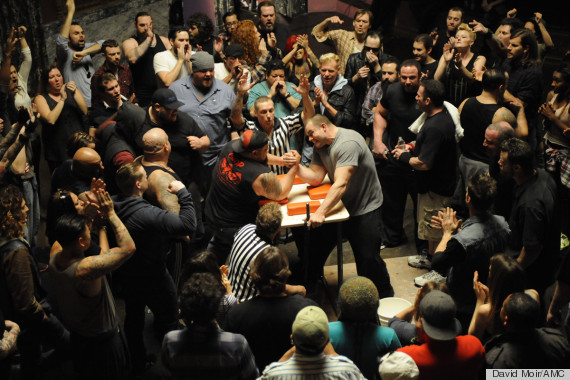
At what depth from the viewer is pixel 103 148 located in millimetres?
5520

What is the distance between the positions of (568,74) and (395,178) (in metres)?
1.91

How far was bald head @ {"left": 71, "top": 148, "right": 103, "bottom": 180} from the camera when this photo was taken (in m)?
4.70

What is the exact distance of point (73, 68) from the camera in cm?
727

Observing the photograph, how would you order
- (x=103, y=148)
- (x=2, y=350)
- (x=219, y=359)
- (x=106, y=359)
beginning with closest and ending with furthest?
1. (x=219, y=359)
2. (x=2, y=350)
3. (x=106, y=359)
4. (x=103, y=148)

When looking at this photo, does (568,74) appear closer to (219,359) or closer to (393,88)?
(393,88)

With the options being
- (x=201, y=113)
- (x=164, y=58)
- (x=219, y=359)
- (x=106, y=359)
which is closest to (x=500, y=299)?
(x=219, y=359)

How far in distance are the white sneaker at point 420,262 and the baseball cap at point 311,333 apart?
3.08 metres

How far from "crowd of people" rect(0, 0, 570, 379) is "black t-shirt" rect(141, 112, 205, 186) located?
0.07 ft

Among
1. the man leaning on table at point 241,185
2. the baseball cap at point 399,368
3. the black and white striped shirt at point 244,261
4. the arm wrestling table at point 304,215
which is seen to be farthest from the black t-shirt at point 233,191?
the baseball cap at point 399,368

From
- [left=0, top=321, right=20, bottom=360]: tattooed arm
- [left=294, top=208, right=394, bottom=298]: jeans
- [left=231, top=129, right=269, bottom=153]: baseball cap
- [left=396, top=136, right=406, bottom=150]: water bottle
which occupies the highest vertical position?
[left=231, top=129, right=269, bottom=153]: baseball cap

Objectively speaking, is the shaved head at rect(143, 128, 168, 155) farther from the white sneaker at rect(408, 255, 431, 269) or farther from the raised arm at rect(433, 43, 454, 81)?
the raised arm at rect(433, 43, 454, 81)

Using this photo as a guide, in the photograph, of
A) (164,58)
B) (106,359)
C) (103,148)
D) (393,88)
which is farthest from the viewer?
(164,58)

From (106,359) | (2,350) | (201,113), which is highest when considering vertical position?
(201,113)

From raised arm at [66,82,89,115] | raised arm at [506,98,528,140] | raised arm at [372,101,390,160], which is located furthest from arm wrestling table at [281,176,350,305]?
raised arm at [66,82,89,115]
